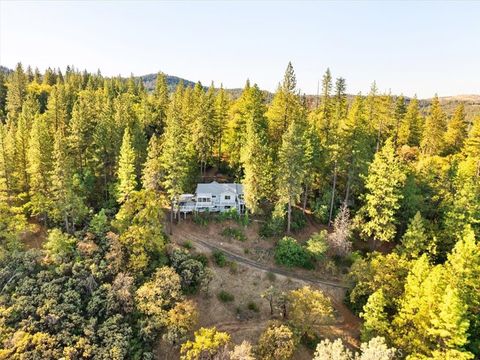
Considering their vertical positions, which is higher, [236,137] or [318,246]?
[236,137]

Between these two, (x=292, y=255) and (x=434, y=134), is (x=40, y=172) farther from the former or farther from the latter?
(x=434, y=134)

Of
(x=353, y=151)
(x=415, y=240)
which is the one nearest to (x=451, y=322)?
(x=415, y=240)

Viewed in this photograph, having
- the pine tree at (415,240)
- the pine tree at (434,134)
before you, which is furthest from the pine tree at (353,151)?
the pine tree at (434,134)

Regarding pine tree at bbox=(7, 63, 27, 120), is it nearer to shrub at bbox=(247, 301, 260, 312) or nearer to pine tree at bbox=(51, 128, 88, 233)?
pine tree at bbox=(51, 128, 88, 233)

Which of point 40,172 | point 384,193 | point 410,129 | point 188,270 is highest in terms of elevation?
point 410,129

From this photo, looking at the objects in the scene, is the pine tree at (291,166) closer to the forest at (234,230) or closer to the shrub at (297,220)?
the forest at (234,230)

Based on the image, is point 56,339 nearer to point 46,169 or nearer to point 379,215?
point 46,169

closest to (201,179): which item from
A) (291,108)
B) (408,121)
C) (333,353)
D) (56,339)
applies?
(291,108)

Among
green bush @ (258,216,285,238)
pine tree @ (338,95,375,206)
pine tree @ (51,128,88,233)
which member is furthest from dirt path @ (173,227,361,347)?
pine tree @ (51,128,88,233)
